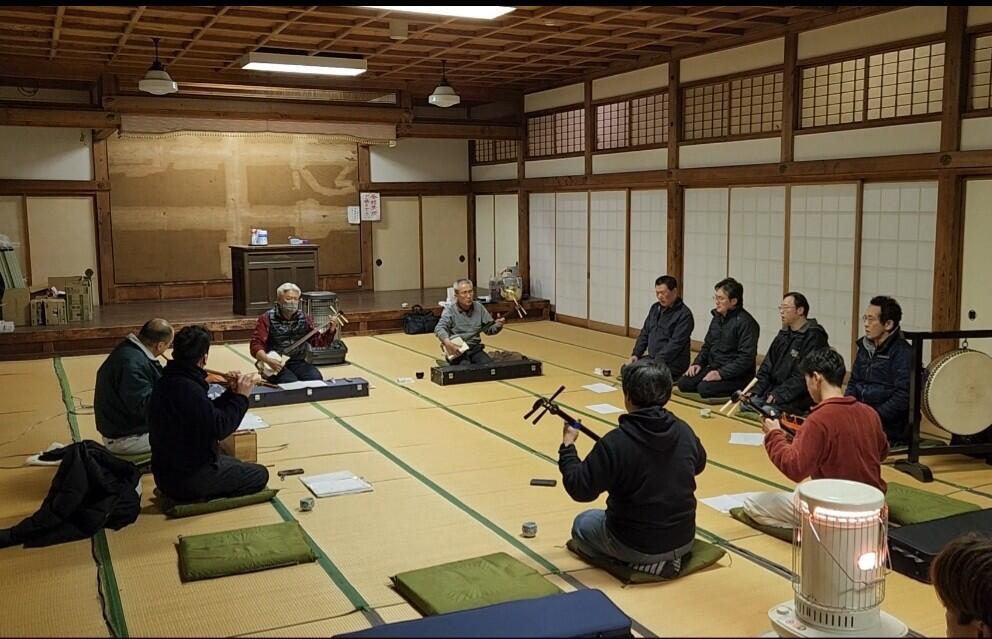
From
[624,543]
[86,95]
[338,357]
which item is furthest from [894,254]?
[86,95]

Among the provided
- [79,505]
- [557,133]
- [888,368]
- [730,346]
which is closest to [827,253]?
[730,346]

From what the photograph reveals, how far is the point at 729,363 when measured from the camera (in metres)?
7.12

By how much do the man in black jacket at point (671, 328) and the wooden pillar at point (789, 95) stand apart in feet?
5.73

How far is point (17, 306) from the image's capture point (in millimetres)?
9758

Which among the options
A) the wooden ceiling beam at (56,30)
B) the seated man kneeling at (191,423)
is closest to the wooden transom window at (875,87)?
the seated man kneeling at (191,423)

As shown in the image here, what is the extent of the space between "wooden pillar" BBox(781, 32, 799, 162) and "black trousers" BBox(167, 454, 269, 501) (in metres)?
5.59

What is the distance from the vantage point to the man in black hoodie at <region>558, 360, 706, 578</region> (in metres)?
3.43

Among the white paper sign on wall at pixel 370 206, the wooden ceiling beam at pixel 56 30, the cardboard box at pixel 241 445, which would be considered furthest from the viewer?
the white paper sign on wall at pixel 370 206

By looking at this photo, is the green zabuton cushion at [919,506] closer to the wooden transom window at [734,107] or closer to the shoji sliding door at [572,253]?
the wooden transom window at [734,107]

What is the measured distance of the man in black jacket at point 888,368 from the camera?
18.4ft

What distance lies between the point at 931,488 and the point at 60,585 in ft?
14.6

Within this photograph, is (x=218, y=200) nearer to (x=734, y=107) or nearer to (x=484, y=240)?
(x=484, y=240)

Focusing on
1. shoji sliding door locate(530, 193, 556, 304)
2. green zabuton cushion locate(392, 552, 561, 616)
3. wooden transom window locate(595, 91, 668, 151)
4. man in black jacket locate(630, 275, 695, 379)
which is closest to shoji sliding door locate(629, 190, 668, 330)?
wooden transom window locate(595, 91, 668, 151)

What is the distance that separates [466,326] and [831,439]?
4.72 meters
